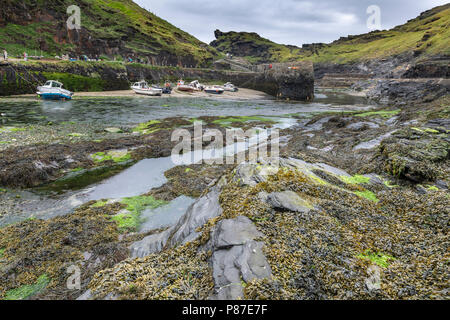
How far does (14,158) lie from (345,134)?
2236 centimetres

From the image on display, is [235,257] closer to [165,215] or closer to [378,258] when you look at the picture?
[378,258]

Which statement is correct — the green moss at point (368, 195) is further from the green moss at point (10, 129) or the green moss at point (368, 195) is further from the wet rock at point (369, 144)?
the green moss at point (10, 129)

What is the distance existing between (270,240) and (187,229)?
84.6 inches

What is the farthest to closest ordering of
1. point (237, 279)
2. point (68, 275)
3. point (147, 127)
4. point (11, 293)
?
point (147, 127), point (68, 275), point (11, 293), point (237, 279)

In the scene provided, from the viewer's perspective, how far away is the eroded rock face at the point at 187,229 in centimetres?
518

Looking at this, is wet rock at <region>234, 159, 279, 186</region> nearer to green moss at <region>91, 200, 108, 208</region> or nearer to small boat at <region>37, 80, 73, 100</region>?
green moss at <region>91, 200, 108, 208</region>

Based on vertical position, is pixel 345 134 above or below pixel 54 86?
below

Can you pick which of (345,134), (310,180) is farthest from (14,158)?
(345,134)

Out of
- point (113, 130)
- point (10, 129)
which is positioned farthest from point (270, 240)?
point (10, 129)

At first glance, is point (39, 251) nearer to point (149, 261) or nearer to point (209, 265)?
point (149, 261)

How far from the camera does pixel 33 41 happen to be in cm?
5278

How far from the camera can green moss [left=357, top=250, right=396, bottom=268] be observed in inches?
142

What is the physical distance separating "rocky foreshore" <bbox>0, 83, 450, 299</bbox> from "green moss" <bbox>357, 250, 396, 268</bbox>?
2cm

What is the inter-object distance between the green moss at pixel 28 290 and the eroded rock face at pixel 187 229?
6.52 feet
